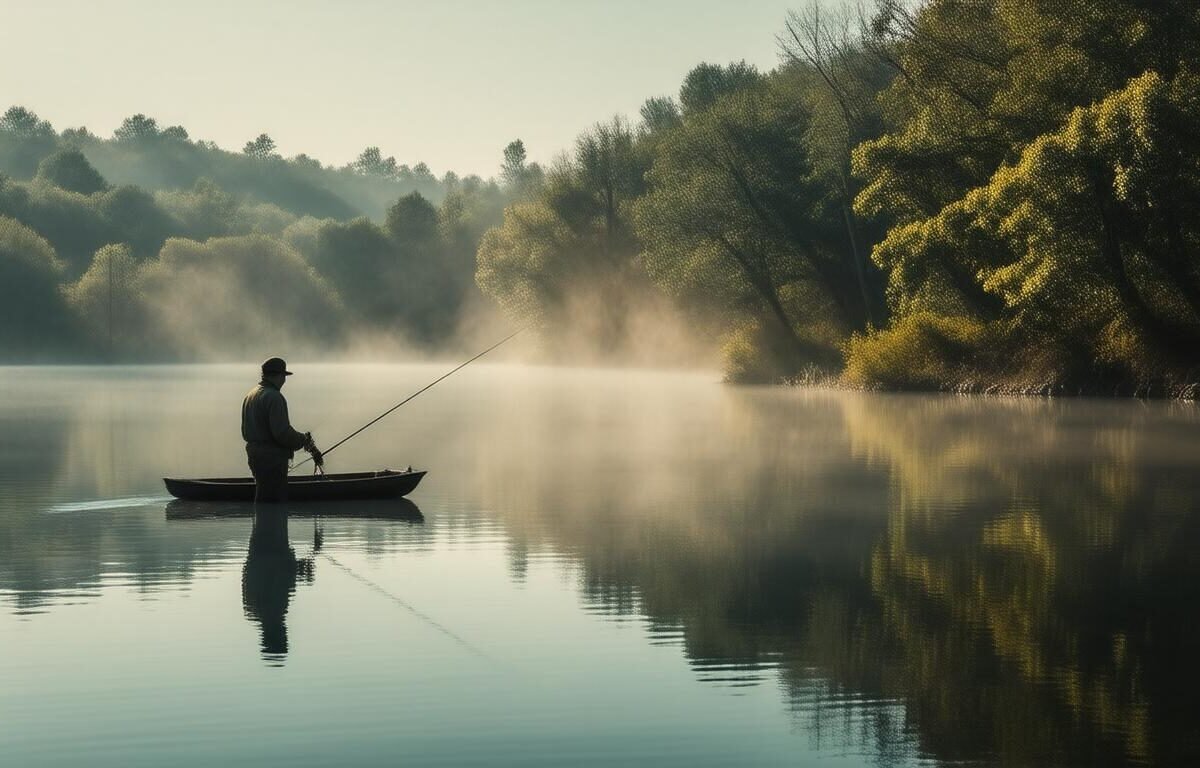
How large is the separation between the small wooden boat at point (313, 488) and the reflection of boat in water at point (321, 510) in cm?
9

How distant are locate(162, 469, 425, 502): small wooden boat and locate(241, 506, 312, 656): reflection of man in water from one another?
904 millimetres

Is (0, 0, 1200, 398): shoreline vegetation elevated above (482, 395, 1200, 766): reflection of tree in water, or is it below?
above

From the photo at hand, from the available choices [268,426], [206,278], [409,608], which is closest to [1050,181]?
[268,426]

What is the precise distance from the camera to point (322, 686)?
925cm

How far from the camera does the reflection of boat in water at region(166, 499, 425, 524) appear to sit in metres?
18.7

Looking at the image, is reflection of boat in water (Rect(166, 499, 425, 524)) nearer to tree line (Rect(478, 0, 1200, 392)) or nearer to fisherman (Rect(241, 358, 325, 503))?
fisherman (Rect(241, 358, 325, 503))

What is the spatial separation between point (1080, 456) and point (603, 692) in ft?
63.9

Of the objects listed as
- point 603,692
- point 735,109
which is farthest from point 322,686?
point 735,109

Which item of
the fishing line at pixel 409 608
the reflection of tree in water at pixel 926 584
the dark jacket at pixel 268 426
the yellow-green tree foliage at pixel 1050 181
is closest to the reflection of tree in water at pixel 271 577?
the fishing line at pixel 409 608

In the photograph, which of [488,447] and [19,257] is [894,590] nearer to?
[488,447]

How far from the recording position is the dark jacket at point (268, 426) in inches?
731

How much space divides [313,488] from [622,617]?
890 centimetres

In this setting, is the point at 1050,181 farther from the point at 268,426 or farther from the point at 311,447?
the point at 268,426

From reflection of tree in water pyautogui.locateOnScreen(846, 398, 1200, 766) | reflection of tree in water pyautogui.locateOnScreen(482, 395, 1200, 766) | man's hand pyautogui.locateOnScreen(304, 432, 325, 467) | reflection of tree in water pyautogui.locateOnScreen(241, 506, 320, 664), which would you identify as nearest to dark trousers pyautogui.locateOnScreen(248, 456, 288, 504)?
man's hand pyautogui.locateOnScreen(304, 432, 325, 467)
